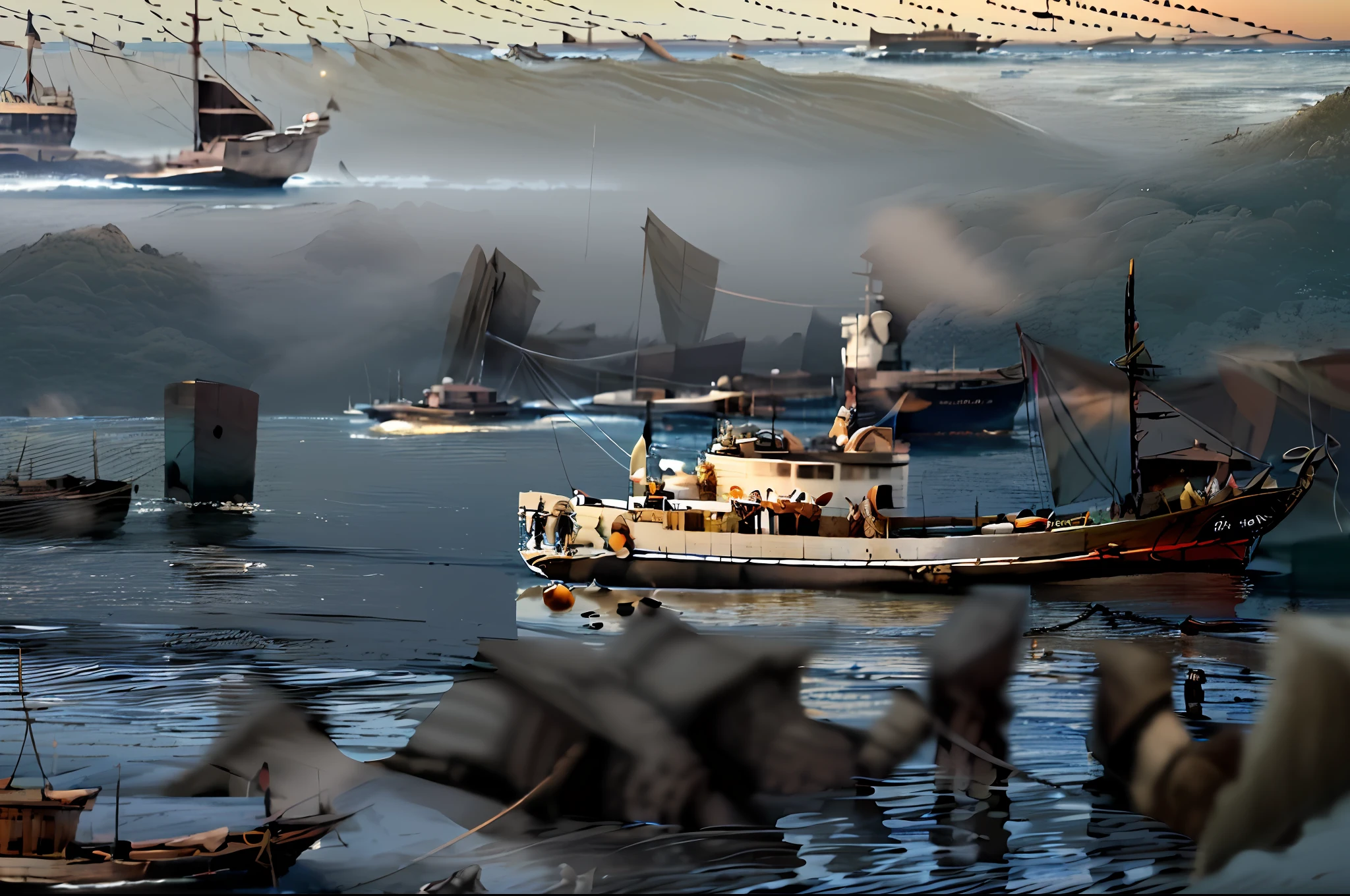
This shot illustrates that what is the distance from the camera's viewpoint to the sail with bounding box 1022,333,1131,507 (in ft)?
128

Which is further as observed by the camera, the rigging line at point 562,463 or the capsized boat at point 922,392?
the capsized boat at point 922,392

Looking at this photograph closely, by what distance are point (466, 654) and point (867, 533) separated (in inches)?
450

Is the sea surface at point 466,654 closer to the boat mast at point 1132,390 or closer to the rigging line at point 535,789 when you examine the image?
the rigging line at point 535,789

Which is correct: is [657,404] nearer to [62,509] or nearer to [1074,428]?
[62,509]

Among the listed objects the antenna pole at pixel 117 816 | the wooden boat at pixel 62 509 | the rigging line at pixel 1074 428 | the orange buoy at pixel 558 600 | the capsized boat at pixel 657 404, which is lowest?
the antenna pole at pixel 117 816

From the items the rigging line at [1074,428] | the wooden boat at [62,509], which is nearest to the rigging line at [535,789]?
the rigging line at [1074,428]

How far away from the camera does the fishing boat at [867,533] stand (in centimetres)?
3209

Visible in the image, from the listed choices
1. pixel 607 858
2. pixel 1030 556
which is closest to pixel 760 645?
pixel 607 858

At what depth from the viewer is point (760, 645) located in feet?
75.6

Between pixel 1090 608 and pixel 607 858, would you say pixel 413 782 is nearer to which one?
pixel 607 858

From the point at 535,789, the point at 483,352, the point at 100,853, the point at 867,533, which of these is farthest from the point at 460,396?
the point at 100,853

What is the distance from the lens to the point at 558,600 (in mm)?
30281

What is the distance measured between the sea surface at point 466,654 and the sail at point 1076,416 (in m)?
6.61

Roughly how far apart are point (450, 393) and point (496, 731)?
84.3m
